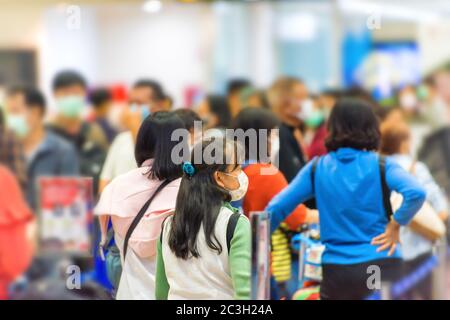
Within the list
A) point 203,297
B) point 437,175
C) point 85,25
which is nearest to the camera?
point 203,297

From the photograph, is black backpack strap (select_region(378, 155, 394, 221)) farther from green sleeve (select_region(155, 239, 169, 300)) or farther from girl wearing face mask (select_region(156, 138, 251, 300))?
green sleeve (select_region(155, 239, 169, 300))

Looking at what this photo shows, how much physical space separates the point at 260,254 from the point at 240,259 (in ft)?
0.43

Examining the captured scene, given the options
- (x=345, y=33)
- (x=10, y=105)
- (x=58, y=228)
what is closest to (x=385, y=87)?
(x=345, y=33)

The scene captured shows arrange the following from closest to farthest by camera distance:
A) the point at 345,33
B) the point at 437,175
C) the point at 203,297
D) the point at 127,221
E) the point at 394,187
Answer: the point at 203,297
the point at 127,221
the point at 394,187
the point at 437,175
the point at 345,33

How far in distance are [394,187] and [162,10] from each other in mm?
9424

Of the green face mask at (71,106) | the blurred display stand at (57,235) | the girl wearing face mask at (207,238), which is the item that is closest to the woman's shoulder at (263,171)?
the girl wearing face mask at (207,238)

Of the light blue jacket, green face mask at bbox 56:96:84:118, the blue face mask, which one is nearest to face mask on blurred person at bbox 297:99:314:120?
the light blue jacket

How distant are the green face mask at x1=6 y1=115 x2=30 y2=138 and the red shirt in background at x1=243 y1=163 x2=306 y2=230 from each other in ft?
10.4

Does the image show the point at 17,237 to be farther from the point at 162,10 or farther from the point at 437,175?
the point at 162,10

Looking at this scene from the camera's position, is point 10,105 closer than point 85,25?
Yes

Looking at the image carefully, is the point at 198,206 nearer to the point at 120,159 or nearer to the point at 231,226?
the point at 231,226

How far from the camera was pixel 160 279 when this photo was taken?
3.62 meters

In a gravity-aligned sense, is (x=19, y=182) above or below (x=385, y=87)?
below

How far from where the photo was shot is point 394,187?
160 inches
